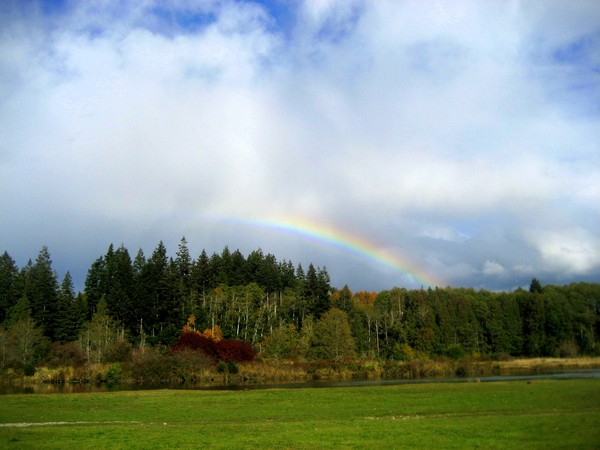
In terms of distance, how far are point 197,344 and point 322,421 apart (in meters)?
65.6

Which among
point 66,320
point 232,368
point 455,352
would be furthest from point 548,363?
point 66,320

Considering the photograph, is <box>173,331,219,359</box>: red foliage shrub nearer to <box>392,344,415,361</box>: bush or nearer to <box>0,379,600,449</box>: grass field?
<box>392,344,415,361</box>: bush

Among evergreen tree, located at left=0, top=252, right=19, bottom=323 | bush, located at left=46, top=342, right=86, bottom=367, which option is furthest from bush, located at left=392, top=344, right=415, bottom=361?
evergreen tree, located at left=0, top=252, right=19, bottom=323

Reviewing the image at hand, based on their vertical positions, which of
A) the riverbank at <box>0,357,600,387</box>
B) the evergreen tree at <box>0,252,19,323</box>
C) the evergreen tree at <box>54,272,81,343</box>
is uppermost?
the evergreen tree at <box>0,252,19,323</box>

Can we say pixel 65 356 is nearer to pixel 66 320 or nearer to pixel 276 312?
pixel 66 320

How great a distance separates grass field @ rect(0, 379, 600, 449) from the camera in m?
21.5

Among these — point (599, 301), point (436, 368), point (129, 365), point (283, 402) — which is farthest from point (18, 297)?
point (599, 301)

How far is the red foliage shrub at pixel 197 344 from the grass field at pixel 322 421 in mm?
43526

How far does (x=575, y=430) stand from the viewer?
2180 cm

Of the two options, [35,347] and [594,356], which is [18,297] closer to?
[35,347]

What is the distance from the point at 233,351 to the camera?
3696 inches

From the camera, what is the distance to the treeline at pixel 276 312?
112000mm

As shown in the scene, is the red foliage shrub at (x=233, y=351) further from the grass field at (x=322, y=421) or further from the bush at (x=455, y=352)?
the grass field at (x=322, y=421)

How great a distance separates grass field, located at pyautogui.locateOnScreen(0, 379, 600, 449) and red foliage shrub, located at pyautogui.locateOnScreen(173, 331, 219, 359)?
43.5m
